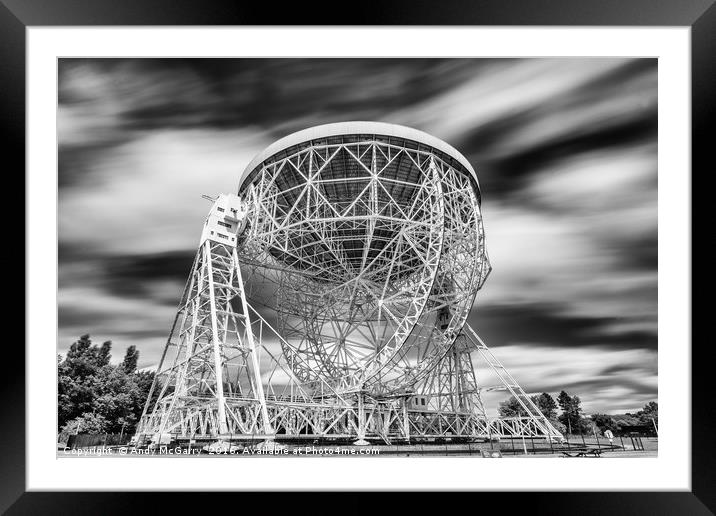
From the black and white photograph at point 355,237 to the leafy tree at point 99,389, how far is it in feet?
0.31

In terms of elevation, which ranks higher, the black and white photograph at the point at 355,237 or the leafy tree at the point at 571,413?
the black and white photograph at the point at 355,237

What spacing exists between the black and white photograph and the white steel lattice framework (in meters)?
0.12

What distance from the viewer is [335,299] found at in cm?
2538

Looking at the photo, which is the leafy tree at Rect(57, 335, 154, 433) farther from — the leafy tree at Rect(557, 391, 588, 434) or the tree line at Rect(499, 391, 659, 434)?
the tree line at Rect(499, 391, 659, 434)

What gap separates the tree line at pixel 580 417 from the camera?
12938 mm

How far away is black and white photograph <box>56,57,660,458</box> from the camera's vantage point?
1372 cm

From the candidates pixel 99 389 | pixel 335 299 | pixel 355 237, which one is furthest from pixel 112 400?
pixel 355 237

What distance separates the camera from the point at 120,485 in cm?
1090

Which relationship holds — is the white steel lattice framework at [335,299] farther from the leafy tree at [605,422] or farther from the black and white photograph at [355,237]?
the leafy tree at [605,422]

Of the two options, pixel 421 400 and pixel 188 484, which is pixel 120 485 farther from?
pixel 421 400
